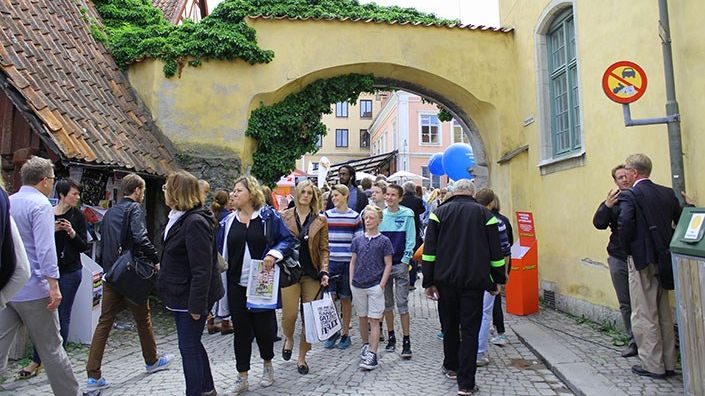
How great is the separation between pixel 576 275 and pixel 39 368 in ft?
21.8

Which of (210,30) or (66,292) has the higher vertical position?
(210,30)

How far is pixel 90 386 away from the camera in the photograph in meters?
4.46

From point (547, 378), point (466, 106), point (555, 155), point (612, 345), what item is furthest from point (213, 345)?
point (466, 106)

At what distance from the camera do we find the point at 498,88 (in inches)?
402

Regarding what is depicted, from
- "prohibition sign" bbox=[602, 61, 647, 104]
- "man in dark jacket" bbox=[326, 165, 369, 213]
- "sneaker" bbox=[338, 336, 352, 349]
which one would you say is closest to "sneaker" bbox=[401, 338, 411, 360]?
"sneaker" bbox=[338, 336, 352, 349]

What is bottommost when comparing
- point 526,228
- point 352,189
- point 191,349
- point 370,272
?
point 191,349

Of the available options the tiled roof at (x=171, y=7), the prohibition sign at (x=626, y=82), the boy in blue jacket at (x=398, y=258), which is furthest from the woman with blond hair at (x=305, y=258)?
the tiled roof at (x=171, y=7)

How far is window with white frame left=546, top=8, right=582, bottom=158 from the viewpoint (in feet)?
26.1

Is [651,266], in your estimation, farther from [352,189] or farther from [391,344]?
[352,189]

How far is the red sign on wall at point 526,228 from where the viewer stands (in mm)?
7535

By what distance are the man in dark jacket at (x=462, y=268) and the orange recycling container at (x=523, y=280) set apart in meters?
2.97

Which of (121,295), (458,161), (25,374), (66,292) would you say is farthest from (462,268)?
(458,161)

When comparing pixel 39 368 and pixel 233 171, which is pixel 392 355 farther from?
pixel 233 171

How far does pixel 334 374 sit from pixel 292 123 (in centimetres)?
579
